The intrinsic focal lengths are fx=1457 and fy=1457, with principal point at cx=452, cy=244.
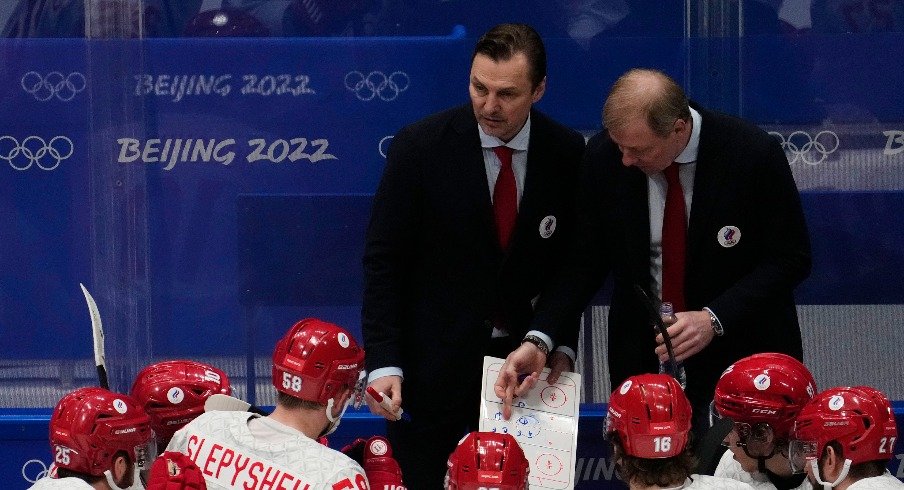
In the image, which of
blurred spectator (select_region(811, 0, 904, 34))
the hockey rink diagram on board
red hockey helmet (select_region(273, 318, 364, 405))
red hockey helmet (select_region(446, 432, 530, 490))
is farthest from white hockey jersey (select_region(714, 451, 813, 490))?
blurred spectator (select_region(811, 0, 904, 34))

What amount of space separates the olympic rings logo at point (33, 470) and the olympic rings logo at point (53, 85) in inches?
60.6

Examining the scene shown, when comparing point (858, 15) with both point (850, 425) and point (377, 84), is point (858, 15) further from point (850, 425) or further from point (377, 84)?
point (850, 425)

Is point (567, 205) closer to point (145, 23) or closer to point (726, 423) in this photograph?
point (726, 423)

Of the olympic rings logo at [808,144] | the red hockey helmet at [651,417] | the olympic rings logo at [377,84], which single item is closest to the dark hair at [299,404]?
the red hockey helmet at [651,417]

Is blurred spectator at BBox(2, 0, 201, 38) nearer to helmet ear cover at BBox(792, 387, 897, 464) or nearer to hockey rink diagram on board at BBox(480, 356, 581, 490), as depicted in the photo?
hockey rink diagram on board at BBox(480, 356, 581, 490)

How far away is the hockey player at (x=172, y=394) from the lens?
4633 mm

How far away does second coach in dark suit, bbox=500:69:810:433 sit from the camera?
489cm

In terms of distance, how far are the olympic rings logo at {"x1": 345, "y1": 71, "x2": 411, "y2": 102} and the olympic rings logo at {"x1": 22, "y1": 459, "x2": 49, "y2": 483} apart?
206 centimetres

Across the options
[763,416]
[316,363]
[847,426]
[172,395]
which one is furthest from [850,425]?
[172,395]

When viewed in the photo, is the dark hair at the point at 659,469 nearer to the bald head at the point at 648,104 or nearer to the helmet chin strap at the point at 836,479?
the helmet chin strap at the point at 836,479

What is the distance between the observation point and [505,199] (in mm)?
5102

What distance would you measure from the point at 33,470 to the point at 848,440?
3600mm

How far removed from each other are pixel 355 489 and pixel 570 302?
4.96 ft

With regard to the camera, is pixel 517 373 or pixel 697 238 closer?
pixel 517 373
